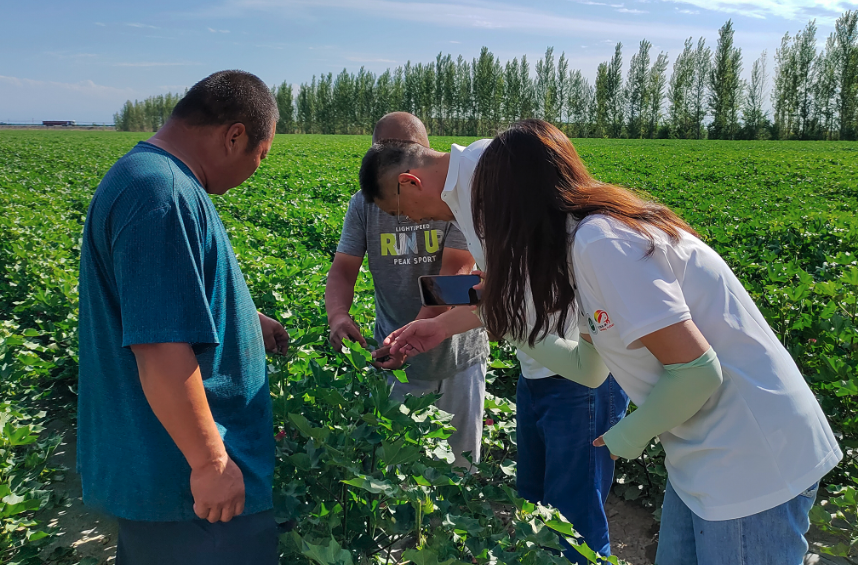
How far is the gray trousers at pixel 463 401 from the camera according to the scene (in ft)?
9.04

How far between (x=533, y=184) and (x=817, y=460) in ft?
2.97

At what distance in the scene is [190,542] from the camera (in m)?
1.44

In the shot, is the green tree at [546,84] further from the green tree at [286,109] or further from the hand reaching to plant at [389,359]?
the hand reaching to plant at [389,359]

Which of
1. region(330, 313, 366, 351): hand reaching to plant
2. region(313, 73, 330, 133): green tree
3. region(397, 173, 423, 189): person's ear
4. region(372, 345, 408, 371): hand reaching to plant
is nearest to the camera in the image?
region(397, 173, 423, 189): person's ear

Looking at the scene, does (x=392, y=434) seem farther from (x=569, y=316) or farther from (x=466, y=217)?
(x=466, y=217)

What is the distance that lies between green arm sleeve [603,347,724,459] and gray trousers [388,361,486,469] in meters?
1.36

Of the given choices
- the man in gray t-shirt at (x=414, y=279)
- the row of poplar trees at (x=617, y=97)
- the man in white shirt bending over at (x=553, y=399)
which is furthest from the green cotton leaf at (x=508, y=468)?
the row of poplar trees at (x=617, y=97)

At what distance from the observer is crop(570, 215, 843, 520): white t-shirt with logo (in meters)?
1.28

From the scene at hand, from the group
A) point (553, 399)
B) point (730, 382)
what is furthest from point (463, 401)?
point (730, 382)

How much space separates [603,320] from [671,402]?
0.75 ft

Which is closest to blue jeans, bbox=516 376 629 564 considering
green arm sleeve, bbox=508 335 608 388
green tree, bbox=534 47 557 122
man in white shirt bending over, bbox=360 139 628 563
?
man in white shirt bending over, bbox=360 139 628 563

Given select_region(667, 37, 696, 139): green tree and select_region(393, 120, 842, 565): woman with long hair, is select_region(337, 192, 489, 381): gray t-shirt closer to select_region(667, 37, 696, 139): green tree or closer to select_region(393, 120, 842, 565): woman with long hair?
select_region(393, 120, 842, 565): woman with long hair

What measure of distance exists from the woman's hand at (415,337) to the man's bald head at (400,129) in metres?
0.85

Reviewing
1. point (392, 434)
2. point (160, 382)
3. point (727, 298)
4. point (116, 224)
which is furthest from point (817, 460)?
point (116, 224)
